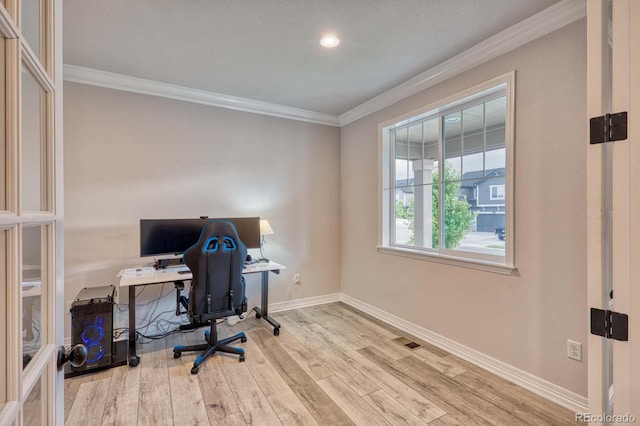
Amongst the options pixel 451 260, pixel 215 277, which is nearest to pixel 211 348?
pixel 215 277

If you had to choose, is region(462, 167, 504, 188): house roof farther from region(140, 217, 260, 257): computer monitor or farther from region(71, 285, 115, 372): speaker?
region(71, 285, 115, 372): speaker

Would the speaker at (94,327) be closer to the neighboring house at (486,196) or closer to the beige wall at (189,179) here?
the beige wall at (189,179)

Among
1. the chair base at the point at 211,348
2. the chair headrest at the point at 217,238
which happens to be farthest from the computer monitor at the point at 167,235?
the chair base at the point at 211,348

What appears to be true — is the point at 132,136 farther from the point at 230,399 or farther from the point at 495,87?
the point at 495,87

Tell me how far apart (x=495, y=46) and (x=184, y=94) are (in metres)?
2.86

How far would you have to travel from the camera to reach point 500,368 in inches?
90.0

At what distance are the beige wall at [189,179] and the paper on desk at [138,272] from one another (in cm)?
20

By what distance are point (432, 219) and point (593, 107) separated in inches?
76.8

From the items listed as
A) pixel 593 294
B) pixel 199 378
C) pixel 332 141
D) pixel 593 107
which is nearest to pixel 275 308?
pixel 199 378

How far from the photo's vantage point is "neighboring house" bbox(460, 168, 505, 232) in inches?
94.4

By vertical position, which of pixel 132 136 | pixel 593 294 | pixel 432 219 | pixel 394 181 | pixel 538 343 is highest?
pixel 132 136

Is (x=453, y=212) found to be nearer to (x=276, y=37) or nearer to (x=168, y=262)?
(x=276, y=37)

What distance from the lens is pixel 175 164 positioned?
3170mm

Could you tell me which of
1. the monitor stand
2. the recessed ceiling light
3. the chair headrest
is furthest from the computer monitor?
the recessed ceiling light
